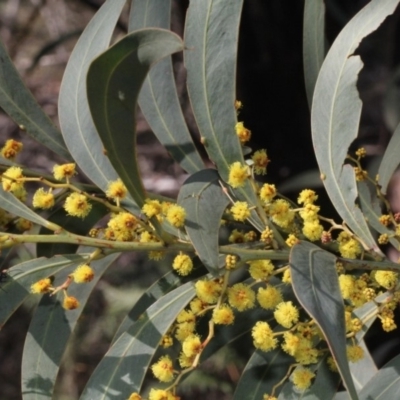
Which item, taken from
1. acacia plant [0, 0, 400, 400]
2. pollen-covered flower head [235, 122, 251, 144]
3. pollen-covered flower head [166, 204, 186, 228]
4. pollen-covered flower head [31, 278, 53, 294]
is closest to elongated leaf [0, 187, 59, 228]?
acacia plant [0, 0, 400, 400]

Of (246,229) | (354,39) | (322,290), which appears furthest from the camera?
(246,229)

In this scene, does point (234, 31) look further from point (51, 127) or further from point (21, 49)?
point (21, 49)

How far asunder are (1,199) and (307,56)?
579mm

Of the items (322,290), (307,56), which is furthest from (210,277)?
(307,56)

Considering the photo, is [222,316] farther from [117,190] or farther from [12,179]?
[12,179]

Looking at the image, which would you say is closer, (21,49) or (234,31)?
(234,31)

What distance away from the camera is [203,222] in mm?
990

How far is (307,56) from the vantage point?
1270 mm

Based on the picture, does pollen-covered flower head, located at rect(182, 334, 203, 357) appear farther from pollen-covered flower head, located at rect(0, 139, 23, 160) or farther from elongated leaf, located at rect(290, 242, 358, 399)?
pollen-covered flower head, located at rect(0, 139, 23, 160)

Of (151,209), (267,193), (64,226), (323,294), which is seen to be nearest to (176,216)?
(151,209)

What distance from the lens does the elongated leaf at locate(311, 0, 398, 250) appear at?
1039mm

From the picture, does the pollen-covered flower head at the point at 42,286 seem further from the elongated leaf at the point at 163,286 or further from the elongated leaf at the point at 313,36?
the elongated leaf at the point at 313,36

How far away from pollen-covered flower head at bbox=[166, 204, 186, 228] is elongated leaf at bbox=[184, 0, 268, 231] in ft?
0.36

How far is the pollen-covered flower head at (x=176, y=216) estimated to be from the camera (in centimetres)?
101
